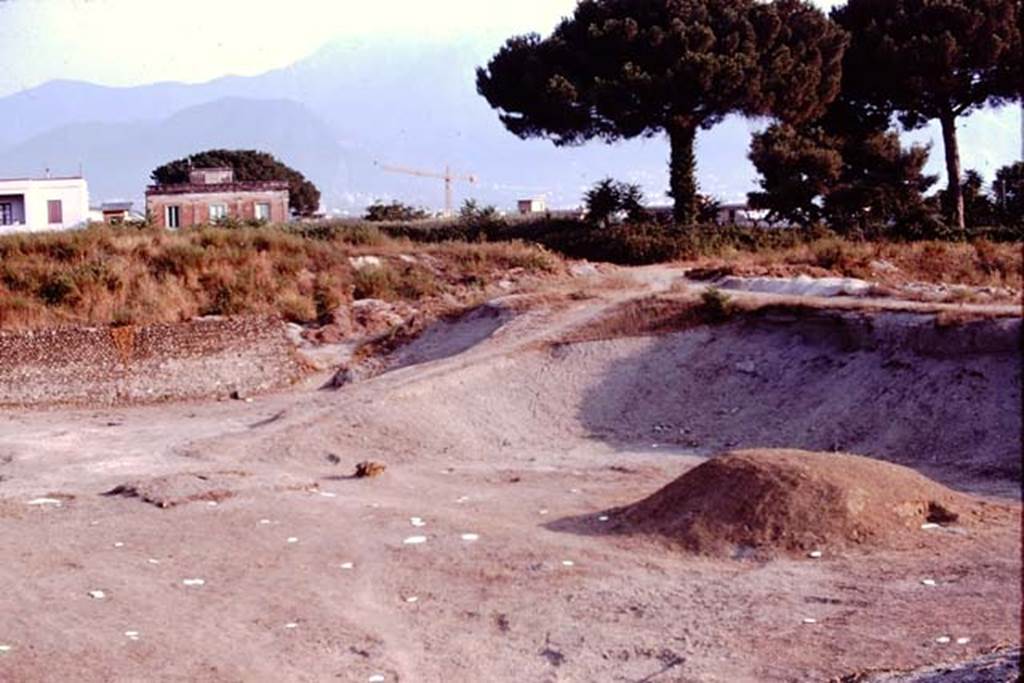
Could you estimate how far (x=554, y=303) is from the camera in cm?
2530

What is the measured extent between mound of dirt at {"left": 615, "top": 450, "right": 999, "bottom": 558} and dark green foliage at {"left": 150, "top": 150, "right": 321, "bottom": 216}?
6852cm

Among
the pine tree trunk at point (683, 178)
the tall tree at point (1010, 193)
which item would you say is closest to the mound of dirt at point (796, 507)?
the pine tree trunk at point (683, 178)

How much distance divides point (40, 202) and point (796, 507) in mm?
60272

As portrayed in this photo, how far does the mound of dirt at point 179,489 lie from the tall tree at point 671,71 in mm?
24696

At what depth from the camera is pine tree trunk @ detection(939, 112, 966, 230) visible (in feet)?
142

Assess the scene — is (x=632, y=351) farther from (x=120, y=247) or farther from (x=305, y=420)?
(x=120, y=247)

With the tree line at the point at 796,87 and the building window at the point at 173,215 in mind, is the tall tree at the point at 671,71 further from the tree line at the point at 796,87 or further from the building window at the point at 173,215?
the building window at the point at 173,215

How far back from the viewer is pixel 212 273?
30312 mm

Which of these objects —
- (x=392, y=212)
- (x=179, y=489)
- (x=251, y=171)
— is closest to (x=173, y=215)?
(x=392, y=212)

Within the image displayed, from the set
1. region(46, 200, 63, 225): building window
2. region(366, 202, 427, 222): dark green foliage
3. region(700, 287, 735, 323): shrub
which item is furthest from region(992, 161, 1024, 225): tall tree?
region(46, 200, 63, 225): building window

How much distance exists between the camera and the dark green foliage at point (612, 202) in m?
41.0

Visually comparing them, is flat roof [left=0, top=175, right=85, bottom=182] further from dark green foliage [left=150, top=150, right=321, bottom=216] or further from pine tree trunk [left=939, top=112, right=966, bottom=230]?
pine tree trunk [left=939, top=112, right=966, bottom=230]

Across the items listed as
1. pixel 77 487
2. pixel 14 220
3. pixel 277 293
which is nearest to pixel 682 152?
pixel 277 293

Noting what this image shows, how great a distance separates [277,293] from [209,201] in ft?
120
